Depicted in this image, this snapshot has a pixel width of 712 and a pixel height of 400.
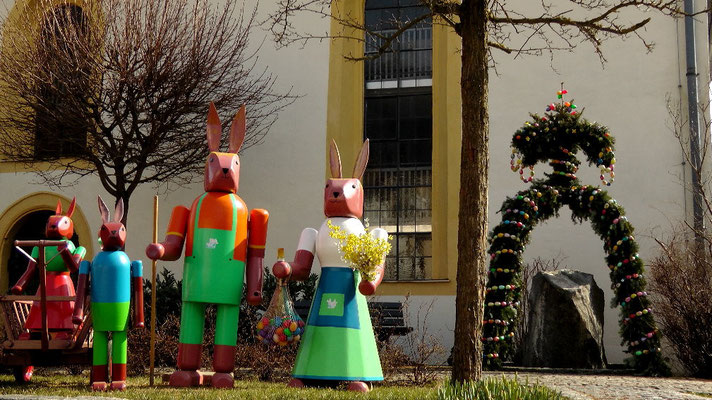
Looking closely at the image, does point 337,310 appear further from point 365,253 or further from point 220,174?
point 220,174

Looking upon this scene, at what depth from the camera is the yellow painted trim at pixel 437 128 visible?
12397 mm

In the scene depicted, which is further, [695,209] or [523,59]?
[523,59]

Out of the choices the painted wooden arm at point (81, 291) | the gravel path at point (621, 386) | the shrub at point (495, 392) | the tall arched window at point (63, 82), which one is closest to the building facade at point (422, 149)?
the tall arched window at point (63, 82)

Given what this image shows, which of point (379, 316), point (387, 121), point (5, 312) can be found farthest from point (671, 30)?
point (5, 312)

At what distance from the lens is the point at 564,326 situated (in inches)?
391

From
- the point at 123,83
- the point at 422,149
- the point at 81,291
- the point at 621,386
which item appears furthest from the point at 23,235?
the point at 621,386

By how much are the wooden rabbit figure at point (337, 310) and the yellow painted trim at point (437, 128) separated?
521 centimetres

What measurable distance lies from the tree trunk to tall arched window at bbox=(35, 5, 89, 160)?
251 inches

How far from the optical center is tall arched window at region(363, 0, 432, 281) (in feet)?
42.8

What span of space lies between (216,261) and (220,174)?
81 cm

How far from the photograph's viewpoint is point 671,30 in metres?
12.2

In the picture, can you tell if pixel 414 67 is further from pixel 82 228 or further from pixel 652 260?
pixel 82 228

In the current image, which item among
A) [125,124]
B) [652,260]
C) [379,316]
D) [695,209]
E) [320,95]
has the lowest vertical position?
[379,316]

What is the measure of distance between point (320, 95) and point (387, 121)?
1241mm
